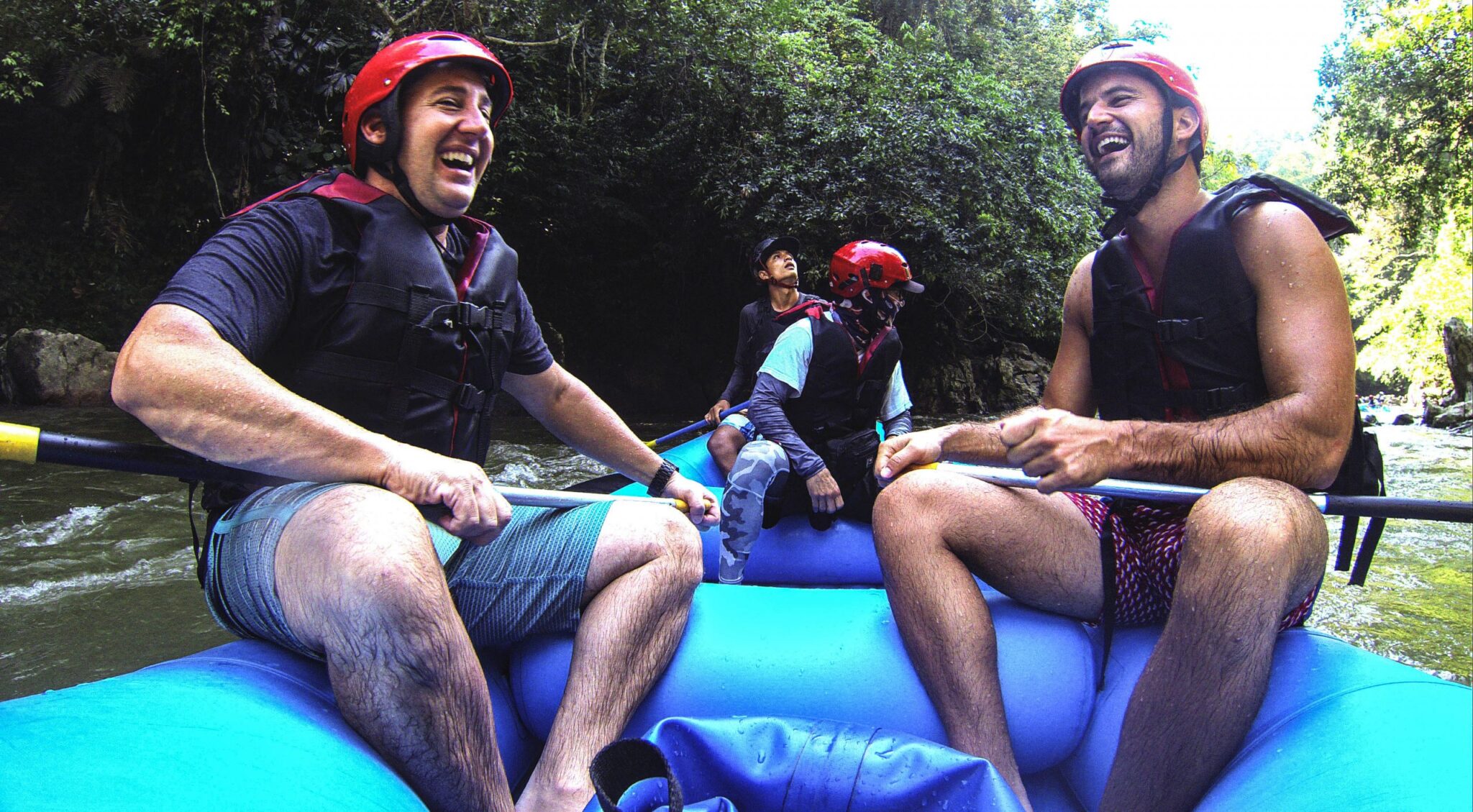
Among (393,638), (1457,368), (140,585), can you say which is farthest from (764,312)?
(1457,368)

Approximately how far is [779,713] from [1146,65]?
155 centimetres

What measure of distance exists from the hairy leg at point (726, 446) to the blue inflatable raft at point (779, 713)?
6.58 feet

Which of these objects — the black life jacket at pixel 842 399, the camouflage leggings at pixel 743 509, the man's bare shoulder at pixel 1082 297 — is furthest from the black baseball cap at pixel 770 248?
the man's bare shoulder at pixel 1082 297

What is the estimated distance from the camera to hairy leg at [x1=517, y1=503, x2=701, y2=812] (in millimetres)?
1526

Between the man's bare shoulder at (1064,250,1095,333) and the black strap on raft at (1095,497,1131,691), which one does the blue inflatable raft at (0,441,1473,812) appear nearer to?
the black strap on raft at (1095,497,1131,691)

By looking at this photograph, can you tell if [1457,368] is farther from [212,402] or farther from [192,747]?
[192,747]

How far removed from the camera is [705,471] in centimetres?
402

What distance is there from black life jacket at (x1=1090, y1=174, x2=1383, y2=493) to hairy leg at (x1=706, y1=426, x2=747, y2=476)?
225 cm

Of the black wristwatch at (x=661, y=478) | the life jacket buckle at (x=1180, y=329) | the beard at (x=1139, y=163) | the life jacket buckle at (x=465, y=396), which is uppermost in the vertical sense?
the beard at (x=1139, y=163)

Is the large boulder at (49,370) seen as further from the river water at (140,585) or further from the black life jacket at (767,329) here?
the black life jacket at (767,329)

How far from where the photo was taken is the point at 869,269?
3492 millimetres

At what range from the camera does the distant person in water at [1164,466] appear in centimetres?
143

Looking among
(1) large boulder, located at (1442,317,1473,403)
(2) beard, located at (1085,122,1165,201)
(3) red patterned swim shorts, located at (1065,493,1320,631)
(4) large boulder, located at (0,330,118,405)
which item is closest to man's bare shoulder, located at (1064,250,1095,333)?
(2) beard, located at (1085,122,1165,201)

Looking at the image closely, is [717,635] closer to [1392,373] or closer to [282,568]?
[282,568]
